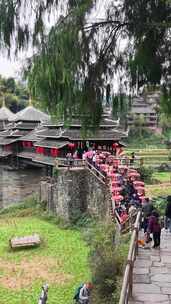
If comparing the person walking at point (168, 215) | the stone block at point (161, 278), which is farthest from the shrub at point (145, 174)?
the stone block at point (161, 278)

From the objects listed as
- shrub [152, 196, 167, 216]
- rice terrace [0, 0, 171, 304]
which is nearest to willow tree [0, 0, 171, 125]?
rice terrace [0, 0, 171, 304]

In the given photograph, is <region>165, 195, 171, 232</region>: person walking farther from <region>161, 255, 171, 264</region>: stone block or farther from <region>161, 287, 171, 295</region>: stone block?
<region>161, 287, 171, 295</region>: stone block

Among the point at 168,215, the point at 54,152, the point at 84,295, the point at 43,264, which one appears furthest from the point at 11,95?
the point at 84,295

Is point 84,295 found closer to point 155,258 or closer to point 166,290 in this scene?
point 155,258

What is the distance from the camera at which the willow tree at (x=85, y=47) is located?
6.87m

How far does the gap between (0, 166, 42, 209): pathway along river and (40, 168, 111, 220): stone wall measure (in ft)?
18.9

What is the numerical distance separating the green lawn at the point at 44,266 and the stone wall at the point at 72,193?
6.60 ft

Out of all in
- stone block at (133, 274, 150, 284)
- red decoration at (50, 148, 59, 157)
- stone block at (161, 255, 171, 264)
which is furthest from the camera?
red decoration at (50, 148, 59, 157)

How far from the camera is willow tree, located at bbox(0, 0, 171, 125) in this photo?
6.87 meters

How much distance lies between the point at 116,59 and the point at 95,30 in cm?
58

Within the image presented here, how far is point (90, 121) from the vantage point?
7988 millimetres

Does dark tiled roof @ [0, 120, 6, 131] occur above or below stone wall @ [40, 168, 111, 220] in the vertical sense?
above

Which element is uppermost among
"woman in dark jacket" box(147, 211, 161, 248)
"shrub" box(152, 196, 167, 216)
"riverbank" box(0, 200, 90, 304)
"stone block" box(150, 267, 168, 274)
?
"woman in dark jacket" box(147, 211, 161, 248)

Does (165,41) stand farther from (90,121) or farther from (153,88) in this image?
(90,121)
